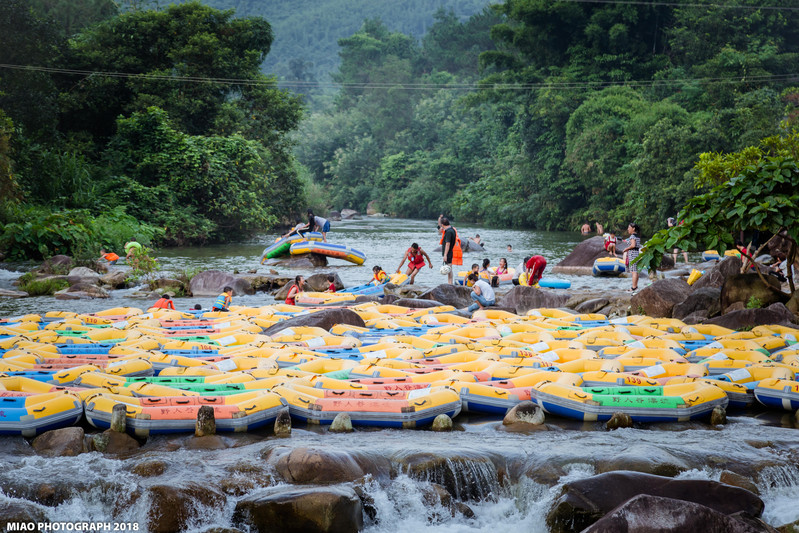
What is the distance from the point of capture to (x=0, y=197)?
18.8 meters

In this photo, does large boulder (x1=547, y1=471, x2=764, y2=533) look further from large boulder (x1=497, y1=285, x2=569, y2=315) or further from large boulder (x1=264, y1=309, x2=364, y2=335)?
large boulder (x1=497, y1=285, x2=569, y2=315)

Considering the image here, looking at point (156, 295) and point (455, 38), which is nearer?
point (156, 295)

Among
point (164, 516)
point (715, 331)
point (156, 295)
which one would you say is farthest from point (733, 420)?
point (156, 295)

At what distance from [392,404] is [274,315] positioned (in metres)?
4.68

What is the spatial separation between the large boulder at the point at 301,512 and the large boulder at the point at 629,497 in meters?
1.32

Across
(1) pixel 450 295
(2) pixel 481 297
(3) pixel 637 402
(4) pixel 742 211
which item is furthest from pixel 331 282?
(3) pixel 637 402

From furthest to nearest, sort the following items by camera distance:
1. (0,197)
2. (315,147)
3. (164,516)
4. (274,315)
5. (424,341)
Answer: (315,147) < (0,197) < (274,315) < (424,341) < (164,516)

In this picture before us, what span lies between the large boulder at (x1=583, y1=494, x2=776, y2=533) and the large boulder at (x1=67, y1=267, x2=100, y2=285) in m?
13.1

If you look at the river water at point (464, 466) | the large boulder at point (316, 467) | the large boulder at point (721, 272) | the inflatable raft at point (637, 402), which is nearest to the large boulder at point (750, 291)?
the large boulder at point (721, 272)

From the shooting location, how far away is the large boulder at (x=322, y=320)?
924 cm

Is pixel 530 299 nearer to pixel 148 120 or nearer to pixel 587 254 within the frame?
pixel 587 254

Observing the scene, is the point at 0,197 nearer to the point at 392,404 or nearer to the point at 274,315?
the point at 274,315

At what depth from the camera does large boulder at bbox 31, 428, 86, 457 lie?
5434 mm

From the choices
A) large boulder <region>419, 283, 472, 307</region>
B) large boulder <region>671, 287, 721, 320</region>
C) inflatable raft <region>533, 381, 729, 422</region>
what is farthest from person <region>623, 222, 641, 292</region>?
inflatable raft <region>533, 381, 729, 422</region>
